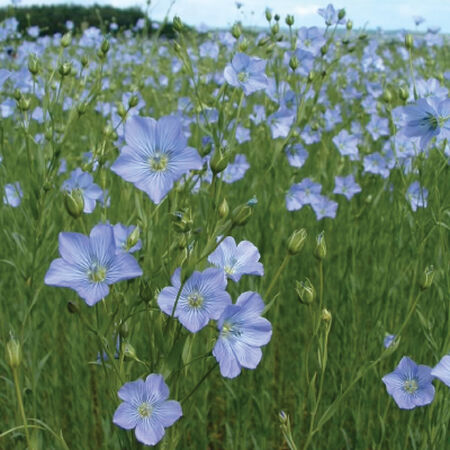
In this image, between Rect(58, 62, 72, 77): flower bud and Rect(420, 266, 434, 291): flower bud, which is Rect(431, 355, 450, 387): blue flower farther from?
Rect(58, 62, 72, 77): flower bud

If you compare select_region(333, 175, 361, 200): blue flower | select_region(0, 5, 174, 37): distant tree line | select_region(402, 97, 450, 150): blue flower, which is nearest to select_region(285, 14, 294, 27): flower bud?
select_region(333, 175, 361, 200): blue flower

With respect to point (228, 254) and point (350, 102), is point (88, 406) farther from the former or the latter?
point (350, 102)

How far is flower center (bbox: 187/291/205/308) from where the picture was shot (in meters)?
1.02

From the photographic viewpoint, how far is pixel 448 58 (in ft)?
28.9

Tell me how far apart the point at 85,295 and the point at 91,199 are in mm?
1151

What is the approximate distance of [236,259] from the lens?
1.22 meters

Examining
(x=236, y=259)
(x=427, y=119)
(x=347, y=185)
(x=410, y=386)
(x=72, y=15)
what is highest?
(x=427, y=119)

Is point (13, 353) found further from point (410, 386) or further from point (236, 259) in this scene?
point (410, 386)

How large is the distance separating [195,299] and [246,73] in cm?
81

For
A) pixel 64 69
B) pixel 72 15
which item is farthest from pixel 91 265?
pixel 72 15

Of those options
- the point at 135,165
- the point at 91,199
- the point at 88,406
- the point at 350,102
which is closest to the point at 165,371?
the point at 135,165

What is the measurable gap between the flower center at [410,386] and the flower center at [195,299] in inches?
29.4

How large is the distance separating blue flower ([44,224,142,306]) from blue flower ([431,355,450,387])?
58 centimetres

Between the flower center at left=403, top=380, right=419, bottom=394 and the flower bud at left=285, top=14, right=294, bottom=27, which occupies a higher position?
the flower bud at left=285, top=14, right=294, bottom=27
